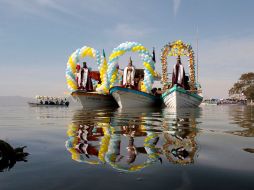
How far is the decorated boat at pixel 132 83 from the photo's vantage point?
1246 inches

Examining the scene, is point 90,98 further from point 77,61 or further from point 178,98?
point 178,98

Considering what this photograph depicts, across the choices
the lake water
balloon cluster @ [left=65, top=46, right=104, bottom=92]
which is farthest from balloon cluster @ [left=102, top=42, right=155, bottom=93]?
the lake water

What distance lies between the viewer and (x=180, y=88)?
1126 inches

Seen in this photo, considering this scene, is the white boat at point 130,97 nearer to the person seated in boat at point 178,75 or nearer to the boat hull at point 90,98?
the person seated in boat at point 178,75

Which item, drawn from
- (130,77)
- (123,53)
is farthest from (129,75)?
(123,53)

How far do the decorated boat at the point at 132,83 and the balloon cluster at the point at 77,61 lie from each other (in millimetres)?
3333

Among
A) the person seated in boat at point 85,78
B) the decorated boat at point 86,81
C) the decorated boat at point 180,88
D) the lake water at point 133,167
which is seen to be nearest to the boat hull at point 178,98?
the decorated boat at point 180,88

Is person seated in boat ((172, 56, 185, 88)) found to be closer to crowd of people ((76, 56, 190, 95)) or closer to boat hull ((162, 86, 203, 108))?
crowd of people ((76, 56, 190, 95))

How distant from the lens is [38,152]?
16.1ft

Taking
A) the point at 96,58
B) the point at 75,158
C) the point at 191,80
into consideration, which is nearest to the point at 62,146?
the point at 75,158

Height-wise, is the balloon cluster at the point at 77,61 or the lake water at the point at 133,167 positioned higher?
the balloon cluster at the point at 77,61

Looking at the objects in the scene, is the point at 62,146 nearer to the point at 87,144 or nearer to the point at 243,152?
the point at 87,144

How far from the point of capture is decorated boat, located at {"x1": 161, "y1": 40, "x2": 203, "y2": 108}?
95.3ft

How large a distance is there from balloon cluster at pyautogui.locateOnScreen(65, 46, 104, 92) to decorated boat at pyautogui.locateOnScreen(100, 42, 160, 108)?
3.33 meters
